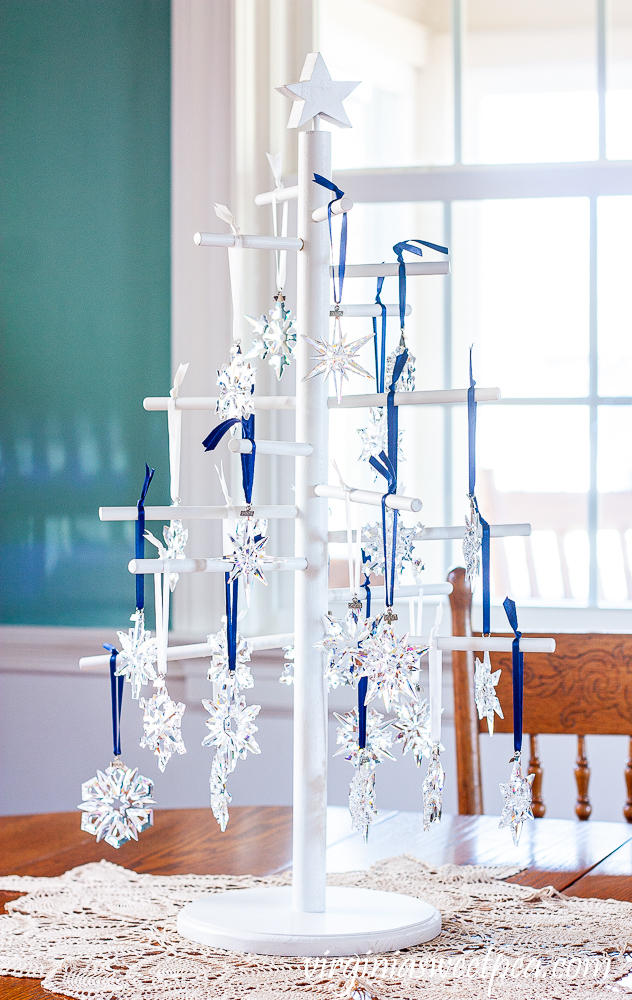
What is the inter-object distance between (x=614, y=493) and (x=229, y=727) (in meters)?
1.76

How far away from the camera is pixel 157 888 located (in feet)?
3.23

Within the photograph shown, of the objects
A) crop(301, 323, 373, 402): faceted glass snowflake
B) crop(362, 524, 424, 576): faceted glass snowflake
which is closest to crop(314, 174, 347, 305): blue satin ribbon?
crop(301, 323, 373, 402): faceted glass snowflake

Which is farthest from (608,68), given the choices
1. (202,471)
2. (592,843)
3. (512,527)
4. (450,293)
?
(512,527)

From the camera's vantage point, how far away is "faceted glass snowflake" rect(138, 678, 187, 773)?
2.23ft

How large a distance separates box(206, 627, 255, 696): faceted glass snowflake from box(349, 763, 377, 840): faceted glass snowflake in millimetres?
90

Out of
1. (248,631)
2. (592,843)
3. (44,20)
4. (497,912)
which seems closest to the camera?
(497,912)

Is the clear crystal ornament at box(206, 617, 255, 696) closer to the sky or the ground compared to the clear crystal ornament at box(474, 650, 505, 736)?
closer to the sky

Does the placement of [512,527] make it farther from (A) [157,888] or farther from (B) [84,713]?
(B) [84,713]

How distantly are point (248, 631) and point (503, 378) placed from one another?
0.74 metres

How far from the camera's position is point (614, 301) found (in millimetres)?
2320

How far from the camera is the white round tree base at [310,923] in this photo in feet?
2.48

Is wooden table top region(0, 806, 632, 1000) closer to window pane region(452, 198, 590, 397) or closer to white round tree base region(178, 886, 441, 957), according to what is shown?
white round tree base region(178, 886, 441, 957)

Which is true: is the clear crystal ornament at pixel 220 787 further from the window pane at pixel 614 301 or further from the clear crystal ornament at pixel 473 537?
the window pane at pixel 614 301

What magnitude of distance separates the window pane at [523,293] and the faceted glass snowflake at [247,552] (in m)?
1.72
